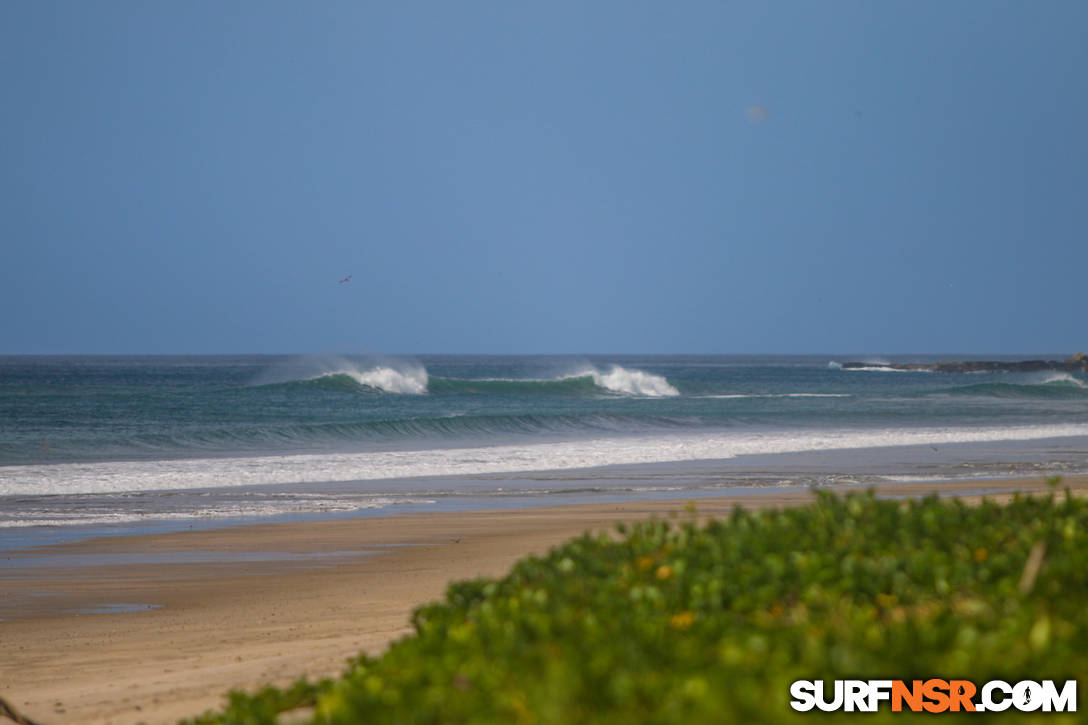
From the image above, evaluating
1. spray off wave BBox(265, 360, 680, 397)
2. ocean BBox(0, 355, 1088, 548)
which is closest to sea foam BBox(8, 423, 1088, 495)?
ocean BBox(0, 355, 1088, 548)

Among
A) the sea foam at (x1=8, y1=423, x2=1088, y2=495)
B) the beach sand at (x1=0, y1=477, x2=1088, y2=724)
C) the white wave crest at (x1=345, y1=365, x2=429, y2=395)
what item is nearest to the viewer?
the beach sand at (x1=0, y1=477, x2=1088, y2=724)

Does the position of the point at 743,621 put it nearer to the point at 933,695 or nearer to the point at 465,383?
the point at 933,695

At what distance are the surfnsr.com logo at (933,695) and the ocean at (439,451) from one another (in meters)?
11.3

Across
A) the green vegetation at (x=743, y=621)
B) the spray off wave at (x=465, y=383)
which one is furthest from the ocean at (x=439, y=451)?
the green vegetation at (x=743, y=621)

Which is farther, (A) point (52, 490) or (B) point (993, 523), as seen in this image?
(A) point (52, 490)

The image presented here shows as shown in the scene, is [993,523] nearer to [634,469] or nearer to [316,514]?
[316,514]

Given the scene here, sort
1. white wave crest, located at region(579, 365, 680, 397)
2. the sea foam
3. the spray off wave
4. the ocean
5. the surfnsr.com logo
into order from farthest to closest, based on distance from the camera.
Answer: white wave crest, located at region(579, 365, 680, 397)
the spray off wave
the sea foam
the ocean
the surfnsr.com logo

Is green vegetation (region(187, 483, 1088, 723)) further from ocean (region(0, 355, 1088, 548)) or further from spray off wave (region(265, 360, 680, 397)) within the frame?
spray off wave (region(265, 360, 680, 397))

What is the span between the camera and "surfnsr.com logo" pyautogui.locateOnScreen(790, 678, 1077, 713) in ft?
8.01

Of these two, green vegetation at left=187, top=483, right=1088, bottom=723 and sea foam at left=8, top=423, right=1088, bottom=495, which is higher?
green vegetation at left=187, top=483, right=1088, bottom=723

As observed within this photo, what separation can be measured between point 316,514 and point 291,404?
2918 centimetres

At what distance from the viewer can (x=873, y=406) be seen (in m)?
42.5

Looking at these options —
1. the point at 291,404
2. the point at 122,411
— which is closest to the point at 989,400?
the point at 291,404

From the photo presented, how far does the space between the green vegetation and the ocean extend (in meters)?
9.99
